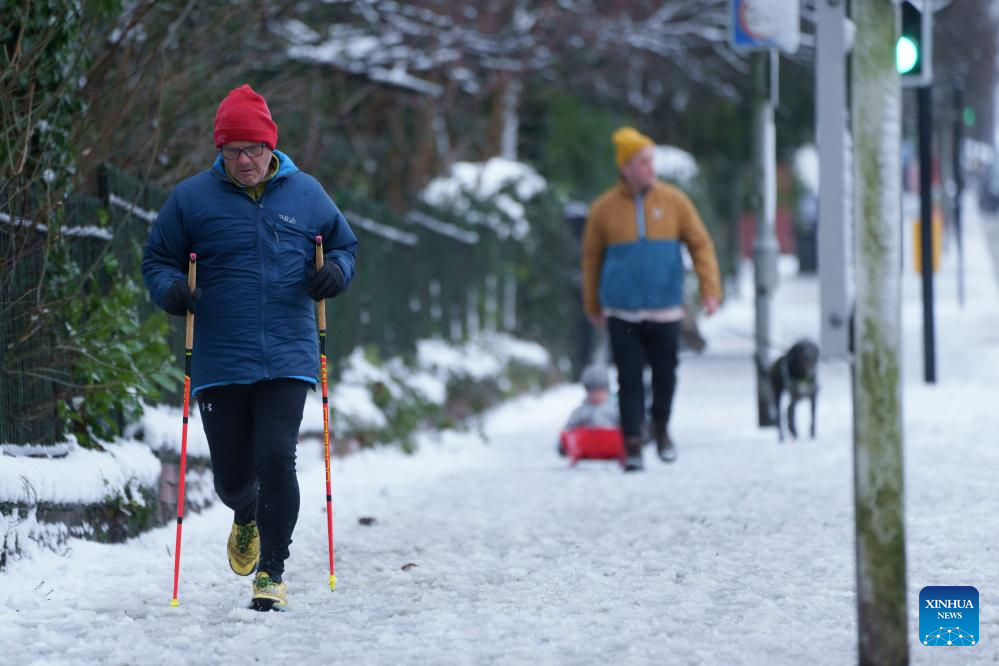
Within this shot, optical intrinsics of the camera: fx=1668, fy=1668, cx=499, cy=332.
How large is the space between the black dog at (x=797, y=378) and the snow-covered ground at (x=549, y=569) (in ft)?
0.75

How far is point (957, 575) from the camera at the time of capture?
586cm

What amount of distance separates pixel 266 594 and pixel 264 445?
0.51 metres

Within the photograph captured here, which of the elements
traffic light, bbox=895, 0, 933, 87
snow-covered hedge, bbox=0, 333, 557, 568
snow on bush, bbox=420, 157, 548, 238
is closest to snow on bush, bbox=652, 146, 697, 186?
snow on bush, bbox=420, 157, 548, 238

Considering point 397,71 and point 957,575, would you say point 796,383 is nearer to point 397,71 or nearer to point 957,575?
point 957,575

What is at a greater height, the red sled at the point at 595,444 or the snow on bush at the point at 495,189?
the snow on bush at the point at 495,189

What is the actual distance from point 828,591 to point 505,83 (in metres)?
17.5

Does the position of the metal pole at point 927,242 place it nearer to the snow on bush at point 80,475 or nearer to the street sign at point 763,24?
the street sign at point 763,24

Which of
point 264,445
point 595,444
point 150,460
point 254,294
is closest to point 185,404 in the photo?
point 264,445

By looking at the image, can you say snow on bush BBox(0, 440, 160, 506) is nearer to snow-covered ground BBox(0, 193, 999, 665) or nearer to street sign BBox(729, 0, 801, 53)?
snow-covered ground BBox(0, 193, 999, 665)

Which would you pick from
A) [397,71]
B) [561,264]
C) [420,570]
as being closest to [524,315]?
[561,264]

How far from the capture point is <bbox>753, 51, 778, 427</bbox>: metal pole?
40.1ft

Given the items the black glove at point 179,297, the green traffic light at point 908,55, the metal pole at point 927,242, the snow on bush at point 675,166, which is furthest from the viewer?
the snow on bush at point 675,166

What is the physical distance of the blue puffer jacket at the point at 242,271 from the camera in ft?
18.8

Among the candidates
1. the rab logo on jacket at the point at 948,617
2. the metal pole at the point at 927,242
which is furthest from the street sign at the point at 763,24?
the rab logo on jacket at the point at 948,617
